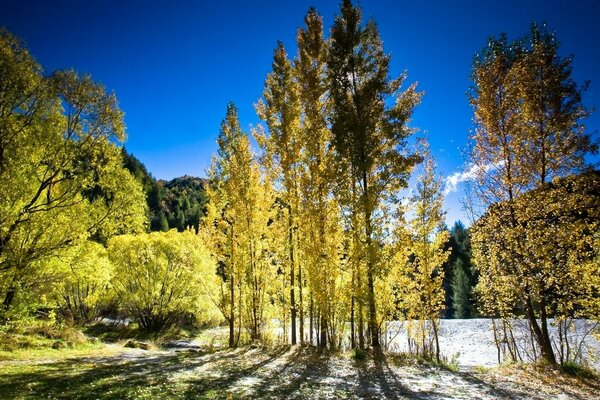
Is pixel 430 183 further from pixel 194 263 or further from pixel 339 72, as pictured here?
pixel 194 263

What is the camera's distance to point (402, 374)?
9773 millimetres

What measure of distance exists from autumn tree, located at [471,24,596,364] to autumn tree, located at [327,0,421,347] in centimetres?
302

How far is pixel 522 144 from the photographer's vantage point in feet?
39.9

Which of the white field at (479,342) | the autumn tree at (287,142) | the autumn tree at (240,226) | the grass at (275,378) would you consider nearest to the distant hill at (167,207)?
the white field at (479,342)

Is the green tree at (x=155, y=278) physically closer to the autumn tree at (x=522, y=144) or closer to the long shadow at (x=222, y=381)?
the long shadow at (x=222, y=381)

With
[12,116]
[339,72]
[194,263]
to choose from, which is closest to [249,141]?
[339,72]

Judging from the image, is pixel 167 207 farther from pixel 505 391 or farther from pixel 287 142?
pixel 505 391

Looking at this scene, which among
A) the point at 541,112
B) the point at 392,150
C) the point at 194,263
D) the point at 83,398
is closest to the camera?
the point at 83,398

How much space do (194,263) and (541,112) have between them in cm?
2167

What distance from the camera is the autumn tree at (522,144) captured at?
11266mm

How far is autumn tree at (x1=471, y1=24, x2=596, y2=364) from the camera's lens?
11.3 meters

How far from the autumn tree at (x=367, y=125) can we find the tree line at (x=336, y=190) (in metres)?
0.05

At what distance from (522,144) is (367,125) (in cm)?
534

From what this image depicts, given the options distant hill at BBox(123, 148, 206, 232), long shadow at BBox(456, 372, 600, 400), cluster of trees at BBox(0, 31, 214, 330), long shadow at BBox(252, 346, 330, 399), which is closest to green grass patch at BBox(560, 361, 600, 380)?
long shadow at BBox(456, 372, 600, 400)
